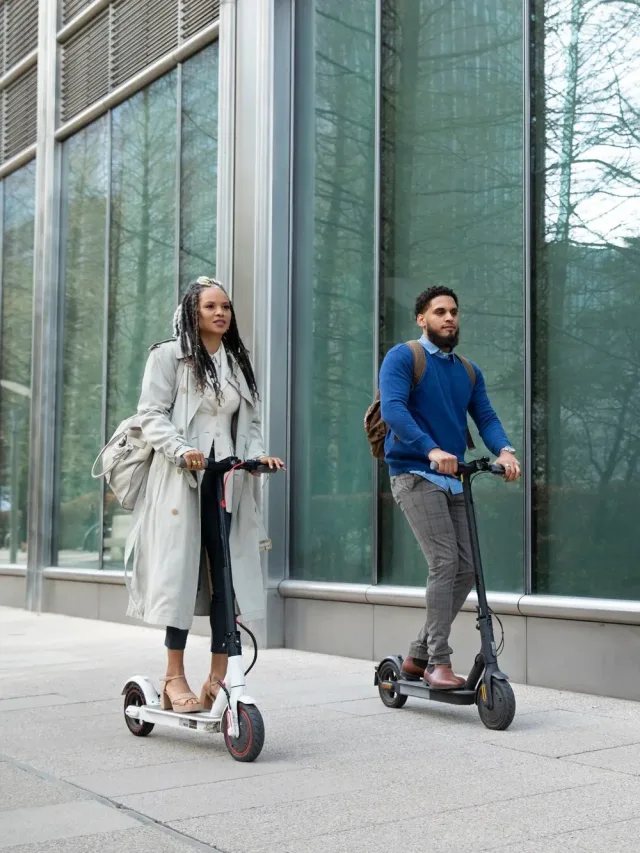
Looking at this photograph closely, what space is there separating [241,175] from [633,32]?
3.62 m

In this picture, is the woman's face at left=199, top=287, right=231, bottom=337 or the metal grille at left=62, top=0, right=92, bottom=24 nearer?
the woman's face at left=199, top=287, right=231, bottom=337

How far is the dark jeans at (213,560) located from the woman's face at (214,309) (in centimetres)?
66

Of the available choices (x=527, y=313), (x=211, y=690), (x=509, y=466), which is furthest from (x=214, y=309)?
(x=527, y=313)

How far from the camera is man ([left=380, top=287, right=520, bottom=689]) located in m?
5.71

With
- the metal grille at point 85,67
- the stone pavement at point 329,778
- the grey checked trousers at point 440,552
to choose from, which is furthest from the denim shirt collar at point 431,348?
the metal grille at point 85,67

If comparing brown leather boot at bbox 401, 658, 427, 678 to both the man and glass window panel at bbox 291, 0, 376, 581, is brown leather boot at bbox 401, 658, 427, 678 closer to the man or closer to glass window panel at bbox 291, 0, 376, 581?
the man

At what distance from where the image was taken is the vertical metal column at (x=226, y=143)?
965 centimetres

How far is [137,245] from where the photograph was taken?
11789 mm

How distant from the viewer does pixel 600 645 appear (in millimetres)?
6461

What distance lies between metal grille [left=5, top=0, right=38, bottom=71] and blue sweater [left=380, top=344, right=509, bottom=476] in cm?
986

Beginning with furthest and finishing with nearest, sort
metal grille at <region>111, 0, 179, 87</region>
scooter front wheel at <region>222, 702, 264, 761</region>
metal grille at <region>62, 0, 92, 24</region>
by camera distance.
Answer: metal grille at <region>62, 0, 92, 24</region> → metal grille at <region>111, 0, 179, 87</region> → scooter front wheel at <region>222, 702, 264, 761</region>

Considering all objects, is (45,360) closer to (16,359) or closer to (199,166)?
(16,359)

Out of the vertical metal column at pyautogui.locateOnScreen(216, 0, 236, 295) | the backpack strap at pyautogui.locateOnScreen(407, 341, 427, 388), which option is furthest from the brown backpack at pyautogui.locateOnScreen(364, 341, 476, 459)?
the vertical metal column at pyautogui.locateOnScreen(216, 0, 236, 295)

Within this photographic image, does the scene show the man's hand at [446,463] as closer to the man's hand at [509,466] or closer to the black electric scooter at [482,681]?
the black electric scooter at [482,681]
